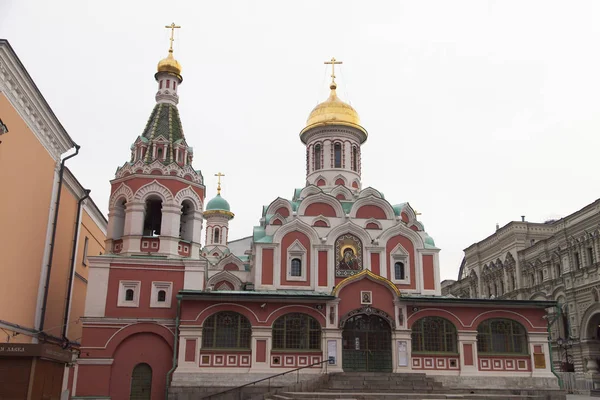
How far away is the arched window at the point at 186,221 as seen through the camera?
2158 cm

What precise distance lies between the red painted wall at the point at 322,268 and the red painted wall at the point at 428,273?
386cm

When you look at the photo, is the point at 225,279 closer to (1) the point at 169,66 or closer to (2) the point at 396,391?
(1) the point at 169,66

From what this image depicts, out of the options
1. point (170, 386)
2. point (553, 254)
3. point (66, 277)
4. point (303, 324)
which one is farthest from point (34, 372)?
point (553, 254)

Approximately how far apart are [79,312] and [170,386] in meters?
7.98

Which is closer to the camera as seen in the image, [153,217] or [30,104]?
[30,104]

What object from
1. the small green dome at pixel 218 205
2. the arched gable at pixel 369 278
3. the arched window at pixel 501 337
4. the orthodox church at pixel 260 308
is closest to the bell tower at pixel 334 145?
the orthodox church at pixel 260 308

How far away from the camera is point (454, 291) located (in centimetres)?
4834

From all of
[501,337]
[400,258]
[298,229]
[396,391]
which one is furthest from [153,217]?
[501,337]

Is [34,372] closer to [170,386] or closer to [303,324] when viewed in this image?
[170,386]

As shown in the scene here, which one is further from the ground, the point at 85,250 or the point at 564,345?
the point at 85,250

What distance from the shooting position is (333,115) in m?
28.3

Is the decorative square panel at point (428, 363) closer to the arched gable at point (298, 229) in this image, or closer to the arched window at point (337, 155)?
the arched gable at point (298, 229)

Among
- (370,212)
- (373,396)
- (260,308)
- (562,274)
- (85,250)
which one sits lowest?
(373,396)

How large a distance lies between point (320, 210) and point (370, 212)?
2.04 metres
